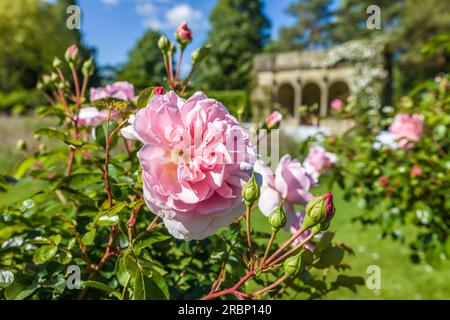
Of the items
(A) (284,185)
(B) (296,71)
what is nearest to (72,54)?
(A) (284,185)

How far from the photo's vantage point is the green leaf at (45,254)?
52 centimetres

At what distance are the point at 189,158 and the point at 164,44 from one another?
1.19ft

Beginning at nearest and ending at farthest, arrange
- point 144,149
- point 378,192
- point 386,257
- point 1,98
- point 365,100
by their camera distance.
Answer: point 144,149 < point 378,192 < point 386,257 < point 365,100 < point 1,98

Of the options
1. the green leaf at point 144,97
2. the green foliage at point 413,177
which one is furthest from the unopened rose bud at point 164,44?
the green foliage at point 413,177

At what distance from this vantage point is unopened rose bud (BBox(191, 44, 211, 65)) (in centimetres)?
76

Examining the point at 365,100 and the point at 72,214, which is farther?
the point at 365,100

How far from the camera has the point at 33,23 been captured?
1670 cm

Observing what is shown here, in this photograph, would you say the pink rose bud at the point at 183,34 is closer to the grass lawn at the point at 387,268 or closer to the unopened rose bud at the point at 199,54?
the unopened rose bud at the point at 199,54

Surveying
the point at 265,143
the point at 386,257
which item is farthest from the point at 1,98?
the point at 265,143

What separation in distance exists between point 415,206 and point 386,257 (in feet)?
5.06

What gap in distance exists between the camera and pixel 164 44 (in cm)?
74

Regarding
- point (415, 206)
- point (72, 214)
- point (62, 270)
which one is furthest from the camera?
point (415, 206)

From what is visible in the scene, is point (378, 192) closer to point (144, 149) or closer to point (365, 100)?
point (144, 149)
